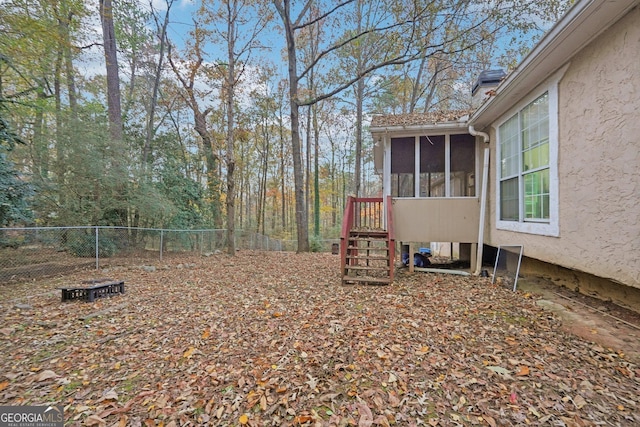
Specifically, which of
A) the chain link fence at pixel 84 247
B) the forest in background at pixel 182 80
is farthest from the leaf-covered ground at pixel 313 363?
the forest in background at pixel 182 80

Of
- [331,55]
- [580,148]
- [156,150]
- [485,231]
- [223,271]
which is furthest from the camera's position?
[331,55]

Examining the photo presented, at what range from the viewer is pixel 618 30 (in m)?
2.79

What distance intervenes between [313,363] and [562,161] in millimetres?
4017

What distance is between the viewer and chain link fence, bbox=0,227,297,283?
18.5 ft

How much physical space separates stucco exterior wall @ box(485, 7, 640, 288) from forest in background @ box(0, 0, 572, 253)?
544 centimetres

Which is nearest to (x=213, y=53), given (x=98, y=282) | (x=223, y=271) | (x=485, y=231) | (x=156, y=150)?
(x=156, y=150)

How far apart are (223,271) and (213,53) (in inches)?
346

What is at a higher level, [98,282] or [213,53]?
[213,53]

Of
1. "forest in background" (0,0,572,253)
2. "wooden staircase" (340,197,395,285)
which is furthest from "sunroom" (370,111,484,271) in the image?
"forest in background" (0,0,572,253)

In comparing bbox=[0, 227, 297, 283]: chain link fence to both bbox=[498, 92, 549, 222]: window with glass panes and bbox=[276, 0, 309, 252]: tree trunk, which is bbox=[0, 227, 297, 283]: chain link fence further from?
bbox=[498, 92, 549, 222]: window with glass panes

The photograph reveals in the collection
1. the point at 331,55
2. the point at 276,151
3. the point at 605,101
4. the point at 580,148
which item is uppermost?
the point at 331,55

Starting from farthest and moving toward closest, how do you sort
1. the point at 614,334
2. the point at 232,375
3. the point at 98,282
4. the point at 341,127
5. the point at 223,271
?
1. the point at 341,127
2. the point at 223,271
3. the point at 98,282
4. the point at 614,334
5. the point at 232,375

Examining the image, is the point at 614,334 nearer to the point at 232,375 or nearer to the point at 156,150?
the point at 232,375

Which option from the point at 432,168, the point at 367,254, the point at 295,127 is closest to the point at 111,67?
the point at 295,127
